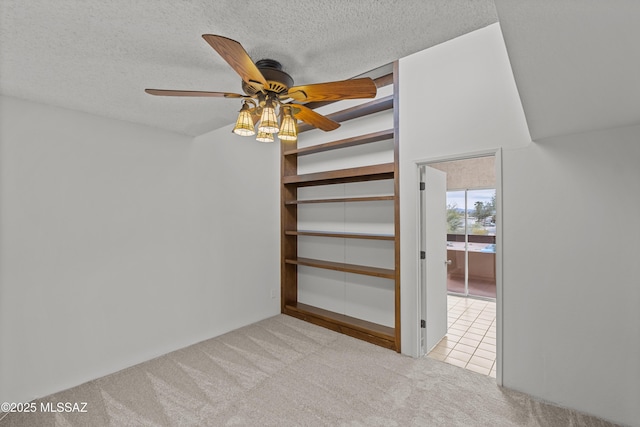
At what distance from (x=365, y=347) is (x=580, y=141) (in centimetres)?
255

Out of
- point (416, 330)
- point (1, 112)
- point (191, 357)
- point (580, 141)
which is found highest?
point (1, 112)

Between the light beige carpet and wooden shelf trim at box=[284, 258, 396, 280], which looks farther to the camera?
→ wooden shelf trim at box=[284, 258, 396, 280]

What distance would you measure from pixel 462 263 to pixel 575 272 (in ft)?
11.9

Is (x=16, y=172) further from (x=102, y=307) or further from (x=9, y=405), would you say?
(x=9, y=405)

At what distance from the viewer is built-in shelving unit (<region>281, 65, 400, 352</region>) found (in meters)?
3.01

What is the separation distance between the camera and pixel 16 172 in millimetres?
2127

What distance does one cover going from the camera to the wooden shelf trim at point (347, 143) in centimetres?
311

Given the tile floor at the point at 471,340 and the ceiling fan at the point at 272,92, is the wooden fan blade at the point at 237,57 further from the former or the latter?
the tile floor at the point at 471,340

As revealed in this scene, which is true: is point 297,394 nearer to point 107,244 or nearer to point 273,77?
point 107,244

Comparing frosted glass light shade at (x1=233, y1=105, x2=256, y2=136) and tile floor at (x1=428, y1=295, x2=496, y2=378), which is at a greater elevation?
frosted glass light shade at (x1=233, y1=105, x2=256, y2=136)

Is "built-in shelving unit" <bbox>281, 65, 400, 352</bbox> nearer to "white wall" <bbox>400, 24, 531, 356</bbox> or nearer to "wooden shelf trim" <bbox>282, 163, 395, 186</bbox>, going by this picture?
"wooden shelf trim" <bbox>282, 163, 395, 186</bbox>

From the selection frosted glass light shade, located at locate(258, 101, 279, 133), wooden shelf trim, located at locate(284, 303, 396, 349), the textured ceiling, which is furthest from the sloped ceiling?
wooden shelf trim, located at locate(284, 303, 396, 349)

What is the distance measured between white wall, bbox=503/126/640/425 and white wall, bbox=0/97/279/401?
2.91 meters

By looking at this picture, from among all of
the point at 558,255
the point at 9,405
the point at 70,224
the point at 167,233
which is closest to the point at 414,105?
the point at 558,255
